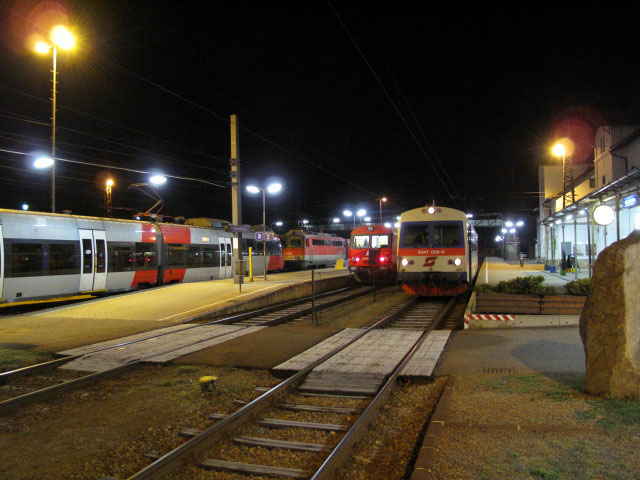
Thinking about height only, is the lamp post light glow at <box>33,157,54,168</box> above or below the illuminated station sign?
above

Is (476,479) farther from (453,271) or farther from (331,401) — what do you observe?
(453,271)

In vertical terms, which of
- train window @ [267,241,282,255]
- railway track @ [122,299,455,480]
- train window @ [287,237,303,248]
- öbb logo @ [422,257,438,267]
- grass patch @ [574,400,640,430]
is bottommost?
railway track @ [122,299,455,480]

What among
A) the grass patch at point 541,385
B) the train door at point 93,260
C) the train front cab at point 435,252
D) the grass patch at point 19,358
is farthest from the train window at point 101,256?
the grass patch at point 541,385

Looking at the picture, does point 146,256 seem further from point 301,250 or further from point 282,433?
point 301,250

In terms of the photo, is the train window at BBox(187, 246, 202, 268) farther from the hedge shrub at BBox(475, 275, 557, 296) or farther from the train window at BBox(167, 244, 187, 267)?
the hedge shrub at BBox(475, 275, 557, 296)

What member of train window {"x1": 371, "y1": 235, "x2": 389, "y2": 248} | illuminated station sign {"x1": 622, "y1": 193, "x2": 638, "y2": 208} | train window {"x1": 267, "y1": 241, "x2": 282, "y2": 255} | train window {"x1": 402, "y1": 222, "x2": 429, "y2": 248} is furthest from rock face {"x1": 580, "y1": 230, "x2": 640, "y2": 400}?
train window {"x1": 267, "y1": 241, "x2": 282, "y2": 255}

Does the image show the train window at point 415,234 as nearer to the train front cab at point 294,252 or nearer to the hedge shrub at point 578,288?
the hedge shrub at point 578,288

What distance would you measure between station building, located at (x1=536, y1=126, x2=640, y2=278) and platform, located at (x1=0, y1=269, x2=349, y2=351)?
38.4 feet

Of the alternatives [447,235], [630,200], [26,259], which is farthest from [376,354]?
[26,259]

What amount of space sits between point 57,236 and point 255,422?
13.1m

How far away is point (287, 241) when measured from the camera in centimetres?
3806

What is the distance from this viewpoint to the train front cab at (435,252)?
16.7m

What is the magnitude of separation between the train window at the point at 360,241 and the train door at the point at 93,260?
13.1 meters

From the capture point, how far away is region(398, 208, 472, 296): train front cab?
659 inches
